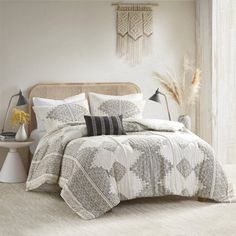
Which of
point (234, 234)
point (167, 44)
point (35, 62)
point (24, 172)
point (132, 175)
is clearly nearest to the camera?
point (234, 234)

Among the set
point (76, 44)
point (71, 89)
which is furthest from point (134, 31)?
point (71, 89)

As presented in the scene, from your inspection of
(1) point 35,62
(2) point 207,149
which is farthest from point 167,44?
(2) point 207,149

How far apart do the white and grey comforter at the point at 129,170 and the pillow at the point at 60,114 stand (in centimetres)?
73

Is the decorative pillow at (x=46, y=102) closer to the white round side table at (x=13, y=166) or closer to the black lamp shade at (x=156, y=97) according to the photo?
the white round side table at (x=13, y=166)

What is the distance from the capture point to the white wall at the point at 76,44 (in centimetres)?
625

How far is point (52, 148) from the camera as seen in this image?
16.9 ft

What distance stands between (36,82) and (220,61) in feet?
6.99

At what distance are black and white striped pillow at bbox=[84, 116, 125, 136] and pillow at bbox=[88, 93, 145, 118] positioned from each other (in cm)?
78

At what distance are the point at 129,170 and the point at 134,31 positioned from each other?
8.33 feet

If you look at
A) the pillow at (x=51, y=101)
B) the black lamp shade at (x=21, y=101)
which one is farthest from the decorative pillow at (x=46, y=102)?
the black lamp shade at (x=21, y=101)

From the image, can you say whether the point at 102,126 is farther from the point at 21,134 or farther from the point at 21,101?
the point at 21,101

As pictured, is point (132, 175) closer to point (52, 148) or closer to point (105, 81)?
point (52, 148)

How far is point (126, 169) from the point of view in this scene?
449 centimetres

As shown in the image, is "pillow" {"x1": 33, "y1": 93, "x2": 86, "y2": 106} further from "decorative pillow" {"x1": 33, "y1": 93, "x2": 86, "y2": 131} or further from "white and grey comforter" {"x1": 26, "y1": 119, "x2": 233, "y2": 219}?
"white and grey comforter" {"x1": 26, "y1": 119, "x2": 233, "y2": 219}
